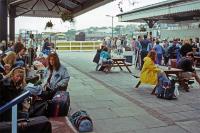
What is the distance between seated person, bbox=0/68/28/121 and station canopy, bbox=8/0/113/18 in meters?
8.33

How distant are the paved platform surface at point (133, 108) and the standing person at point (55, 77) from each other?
66 cm

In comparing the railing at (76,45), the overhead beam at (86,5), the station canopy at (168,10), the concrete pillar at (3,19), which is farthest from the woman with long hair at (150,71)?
the railing at (76,45)

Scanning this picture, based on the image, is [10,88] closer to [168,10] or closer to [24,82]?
[24,82]

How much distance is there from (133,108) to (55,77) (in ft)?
5.87

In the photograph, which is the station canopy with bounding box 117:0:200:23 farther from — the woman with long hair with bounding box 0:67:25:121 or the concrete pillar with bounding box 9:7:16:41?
the woman with long hair with bounding box 0:67:25:121

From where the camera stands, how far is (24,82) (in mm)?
5883

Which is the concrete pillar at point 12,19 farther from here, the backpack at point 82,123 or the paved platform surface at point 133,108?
the backpack at point 82,123

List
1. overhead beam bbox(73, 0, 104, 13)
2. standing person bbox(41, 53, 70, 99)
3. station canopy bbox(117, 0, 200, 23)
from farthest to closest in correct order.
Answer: station canopy bbox(117, 0, 200, 23) < overhead beam bbox(73, 0, 104, 13) < standing person bbox(41, 53, 70, 99)

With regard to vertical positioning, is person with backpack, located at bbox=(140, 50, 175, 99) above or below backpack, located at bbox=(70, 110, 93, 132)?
above

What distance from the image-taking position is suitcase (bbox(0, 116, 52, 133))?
160 inches

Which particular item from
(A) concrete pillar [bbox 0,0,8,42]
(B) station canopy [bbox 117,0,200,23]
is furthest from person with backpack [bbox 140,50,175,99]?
(B) station canopy [bbox 117,0,200,23]

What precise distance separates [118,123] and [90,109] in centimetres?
125

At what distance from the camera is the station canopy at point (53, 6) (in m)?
15.7

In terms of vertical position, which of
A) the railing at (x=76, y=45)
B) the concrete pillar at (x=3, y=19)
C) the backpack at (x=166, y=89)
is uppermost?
the concrete pillar at (x=3, y=19)
